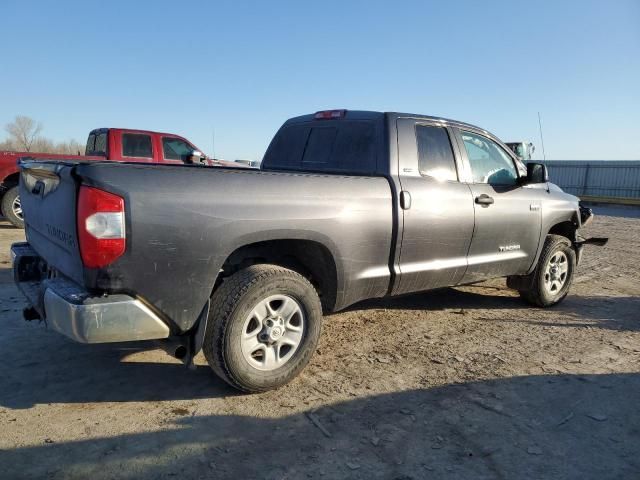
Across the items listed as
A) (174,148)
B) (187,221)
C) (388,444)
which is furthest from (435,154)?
(174,148)

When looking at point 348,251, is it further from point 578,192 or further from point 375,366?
point 578,192

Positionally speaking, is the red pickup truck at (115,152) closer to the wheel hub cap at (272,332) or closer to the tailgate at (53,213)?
the tailgate at (53,213)

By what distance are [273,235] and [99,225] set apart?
3.38 feet

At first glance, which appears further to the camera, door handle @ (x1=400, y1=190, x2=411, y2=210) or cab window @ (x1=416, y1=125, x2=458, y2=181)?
cab window @ (x1=416, y1=125, x2=458, y2=181)

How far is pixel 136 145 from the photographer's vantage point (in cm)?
1012

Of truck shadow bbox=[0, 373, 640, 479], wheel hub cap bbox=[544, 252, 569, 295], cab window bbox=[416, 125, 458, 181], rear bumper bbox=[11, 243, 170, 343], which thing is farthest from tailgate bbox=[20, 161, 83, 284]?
wheel hub cap bbox=[544, 252, 569, 295]

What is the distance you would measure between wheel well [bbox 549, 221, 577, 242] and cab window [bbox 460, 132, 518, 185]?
111 centimetres

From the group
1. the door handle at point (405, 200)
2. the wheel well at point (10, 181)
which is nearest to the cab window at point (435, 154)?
the door handle at point (405, 200)

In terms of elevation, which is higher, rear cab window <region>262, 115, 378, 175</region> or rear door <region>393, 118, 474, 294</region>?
rear cab window <region>262, 115, 378, 175</region>

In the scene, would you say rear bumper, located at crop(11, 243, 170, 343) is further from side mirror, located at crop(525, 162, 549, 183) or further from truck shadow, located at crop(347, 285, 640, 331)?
side mirror, located at crop(525, 162, 549, 183)

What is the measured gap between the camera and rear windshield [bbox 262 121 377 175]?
158 inches

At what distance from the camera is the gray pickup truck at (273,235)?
2.58 metres

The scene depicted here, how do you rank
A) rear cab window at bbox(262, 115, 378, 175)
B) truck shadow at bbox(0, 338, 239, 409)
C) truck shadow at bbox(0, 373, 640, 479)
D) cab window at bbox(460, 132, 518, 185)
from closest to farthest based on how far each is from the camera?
truck shadow at bbox(0, 373, 640, 479) < truck shadow at bbox(0, 338, 239, 409) < rear cab window at bbox(262, 115, 378, 175) < cab window at bbox(460, 132, 518, 185)

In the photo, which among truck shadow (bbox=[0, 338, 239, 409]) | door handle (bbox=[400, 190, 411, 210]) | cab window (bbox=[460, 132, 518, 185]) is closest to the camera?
truck shadow (bbox=[0, 338, 239, 409])
